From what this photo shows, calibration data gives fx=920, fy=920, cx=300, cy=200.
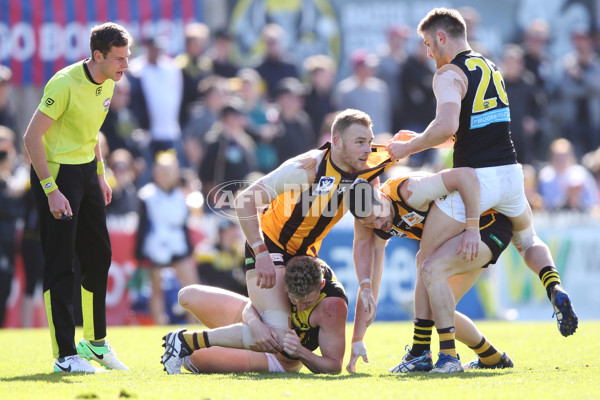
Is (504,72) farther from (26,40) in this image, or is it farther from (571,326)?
(571,326)

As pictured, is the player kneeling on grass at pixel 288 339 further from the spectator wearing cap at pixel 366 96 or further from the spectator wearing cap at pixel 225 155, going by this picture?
the spectator wearing cap at pixel 366 96

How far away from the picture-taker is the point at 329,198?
270 inches

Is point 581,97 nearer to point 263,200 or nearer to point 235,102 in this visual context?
point 235,102

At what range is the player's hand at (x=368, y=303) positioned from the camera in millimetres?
6613

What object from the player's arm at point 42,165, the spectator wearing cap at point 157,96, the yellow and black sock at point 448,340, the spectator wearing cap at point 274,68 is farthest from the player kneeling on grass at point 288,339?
the spectator wearing cap at point 274,68

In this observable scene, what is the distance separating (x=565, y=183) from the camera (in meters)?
14.1

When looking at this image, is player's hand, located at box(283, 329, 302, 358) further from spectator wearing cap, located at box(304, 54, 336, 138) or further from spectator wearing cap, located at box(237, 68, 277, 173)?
spectator wearing cap, located at box(304, 54, 336, 138)

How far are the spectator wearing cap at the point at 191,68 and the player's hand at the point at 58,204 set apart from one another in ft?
25.0

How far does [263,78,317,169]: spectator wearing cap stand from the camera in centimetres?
1384

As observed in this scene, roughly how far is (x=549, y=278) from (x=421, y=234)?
38.7 inches

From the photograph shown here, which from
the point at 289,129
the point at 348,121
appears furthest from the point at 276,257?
the point at 289,129

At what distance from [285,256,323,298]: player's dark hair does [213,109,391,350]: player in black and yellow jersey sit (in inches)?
Result: 4.9

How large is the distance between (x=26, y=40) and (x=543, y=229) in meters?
8.87

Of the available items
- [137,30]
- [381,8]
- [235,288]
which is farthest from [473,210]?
[381,8]
